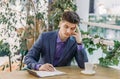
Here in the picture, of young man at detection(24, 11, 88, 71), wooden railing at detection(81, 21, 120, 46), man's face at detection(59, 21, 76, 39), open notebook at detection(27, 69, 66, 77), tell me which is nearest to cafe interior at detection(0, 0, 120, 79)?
wooden railing at detection(81, 21, 120, 46)

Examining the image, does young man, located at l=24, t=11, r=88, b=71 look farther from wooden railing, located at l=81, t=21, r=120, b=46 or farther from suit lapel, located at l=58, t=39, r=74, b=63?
wooden railing, located at l=81, t=21, r=120, b=46

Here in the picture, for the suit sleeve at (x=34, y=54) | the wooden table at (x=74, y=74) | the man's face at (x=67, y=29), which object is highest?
the man's face at (x=67, y=29)

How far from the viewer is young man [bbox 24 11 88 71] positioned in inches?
93.0

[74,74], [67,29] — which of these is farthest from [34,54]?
[74,74]

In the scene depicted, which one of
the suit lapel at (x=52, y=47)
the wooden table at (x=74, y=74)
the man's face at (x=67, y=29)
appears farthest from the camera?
the suit lapel at (x=52, y=47)

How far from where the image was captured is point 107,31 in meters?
3.32

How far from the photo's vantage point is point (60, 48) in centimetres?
243

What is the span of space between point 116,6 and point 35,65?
5.42ft

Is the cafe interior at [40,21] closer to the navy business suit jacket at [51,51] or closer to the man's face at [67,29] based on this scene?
the navy business suit jacket at [51,51]

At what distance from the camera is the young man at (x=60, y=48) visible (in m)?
2.36

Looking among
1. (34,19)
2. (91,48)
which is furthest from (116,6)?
(34,19)

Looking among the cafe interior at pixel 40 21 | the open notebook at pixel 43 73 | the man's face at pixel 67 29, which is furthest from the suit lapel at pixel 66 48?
the cafe interior at pixel 40 21

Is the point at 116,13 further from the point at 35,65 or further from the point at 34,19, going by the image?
the point at 35,65

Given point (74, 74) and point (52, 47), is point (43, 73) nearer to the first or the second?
point (74, 74)
